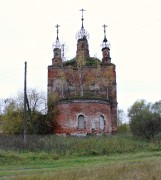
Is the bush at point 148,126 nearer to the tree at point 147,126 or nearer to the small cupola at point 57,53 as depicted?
the tree at point 147,126

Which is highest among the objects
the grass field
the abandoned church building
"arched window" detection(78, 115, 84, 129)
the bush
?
the abandoned church building

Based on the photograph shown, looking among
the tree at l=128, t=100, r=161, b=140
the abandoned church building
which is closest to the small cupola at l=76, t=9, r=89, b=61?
the abandoned church building

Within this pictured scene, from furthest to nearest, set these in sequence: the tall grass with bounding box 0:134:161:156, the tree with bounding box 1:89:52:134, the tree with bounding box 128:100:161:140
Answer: the tree with bounding box 1:89:52:134, the tree with bounding box 128:100:161:140, the tall grass with bounding box 0:134:161:156

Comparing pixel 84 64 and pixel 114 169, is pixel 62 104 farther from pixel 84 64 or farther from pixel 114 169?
pixel 114 169

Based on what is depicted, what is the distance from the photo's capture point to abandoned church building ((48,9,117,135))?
43656mm

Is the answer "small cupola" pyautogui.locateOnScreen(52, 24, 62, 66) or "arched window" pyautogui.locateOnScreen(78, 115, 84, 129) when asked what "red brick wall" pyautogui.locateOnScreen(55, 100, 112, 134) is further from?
"small cupola" pyautogui.locateOnScreen(52, 24, 62, 66)

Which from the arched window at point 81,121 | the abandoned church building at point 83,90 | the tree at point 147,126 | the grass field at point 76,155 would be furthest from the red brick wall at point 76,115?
the grass field at point 76,155

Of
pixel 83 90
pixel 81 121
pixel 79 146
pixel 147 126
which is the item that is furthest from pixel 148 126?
pixel 83 90

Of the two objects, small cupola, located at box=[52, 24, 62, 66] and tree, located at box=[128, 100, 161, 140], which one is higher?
small cupola, located at box=[52, 24, 62, 66]

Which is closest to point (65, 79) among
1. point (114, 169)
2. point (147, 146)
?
point (147, 146)

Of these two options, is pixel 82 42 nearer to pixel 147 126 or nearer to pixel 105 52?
pixel 105 52

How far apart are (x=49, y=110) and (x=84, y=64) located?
38.1 ft

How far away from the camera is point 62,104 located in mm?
44250

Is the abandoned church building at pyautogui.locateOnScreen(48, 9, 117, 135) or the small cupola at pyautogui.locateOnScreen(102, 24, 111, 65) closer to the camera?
the abandoned church building at pyautogui.locateOnScreen(48, 9, 117, 135)
